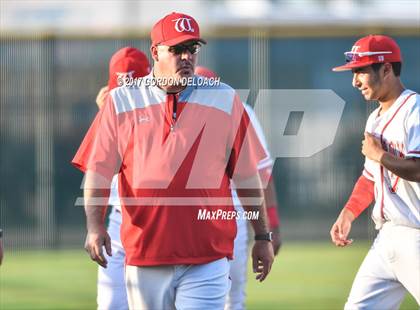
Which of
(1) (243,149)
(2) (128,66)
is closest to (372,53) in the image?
(1) (243,149)

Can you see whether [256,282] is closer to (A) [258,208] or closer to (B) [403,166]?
(B) [403,166]

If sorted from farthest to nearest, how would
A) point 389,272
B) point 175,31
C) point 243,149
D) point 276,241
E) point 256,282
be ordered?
point 256,282, point 276,241, point 389,272, point 243,149, point 175,31

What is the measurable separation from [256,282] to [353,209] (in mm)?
6291

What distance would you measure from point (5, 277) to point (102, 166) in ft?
29.3

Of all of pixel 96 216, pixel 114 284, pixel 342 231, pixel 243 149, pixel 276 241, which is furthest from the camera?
pixel 276 241

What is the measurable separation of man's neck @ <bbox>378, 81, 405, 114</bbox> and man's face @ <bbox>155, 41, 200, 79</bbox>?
161 cm

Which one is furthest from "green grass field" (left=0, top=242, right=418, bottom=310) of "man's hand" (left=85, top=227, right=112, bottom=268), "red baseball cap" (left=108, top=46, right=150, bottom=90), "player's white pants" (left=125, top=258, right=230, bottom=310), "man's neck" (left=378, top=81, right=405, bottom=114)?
"man's hand" (left=85, top=227, right=112, bottom=268)

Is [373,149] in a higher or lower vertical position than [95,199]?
higher

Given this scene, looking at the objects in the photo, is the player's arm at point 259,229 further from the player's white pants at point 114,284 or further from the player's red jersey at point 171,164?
the player's white pants at point 114,284

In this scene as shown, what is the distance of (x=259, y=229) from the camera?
6.75 m

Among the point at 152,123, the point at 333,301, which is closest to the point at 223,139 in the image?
the point at 152,123

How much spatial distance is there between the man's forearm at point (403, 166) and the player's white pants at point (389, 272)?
0.41 meters

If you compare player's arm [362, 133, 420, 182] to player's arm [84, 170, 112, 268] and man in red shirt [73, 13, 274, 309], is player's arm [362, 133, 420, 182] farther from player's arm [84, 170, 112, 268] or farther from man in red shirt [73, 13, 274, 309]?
player's arm [84, 170, 112, 268]

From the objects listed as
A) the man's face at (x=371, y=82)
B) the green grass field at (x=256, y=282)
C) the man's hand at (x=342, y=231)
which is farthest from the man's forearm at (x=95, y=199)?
the green grass field at (x=256, y=282)
